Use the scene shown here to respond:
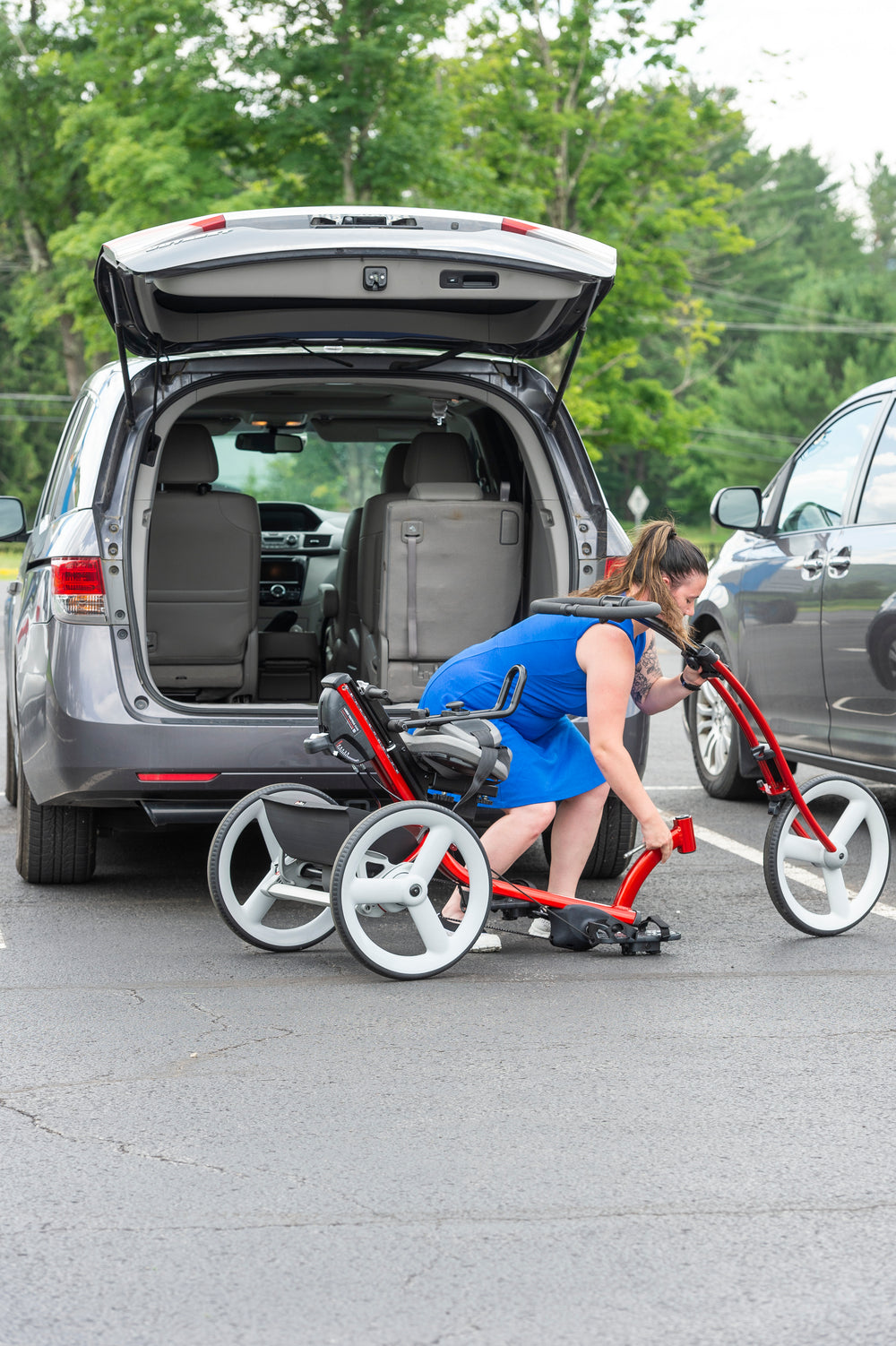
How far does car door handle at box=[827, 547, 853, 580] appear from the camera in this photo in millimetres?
7199

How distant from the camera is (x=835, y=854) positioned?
556cm

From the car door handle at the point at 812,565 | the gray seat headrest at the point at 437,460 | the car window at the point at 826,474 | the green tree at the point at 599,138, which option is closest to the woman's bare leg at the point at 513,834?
the gray seat headrest at the point at 437,460

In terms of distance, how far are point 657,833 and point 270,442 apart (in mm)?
4045

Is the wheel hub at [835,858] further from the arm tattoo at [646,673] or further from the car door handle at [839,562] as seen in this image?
the car door handle at [839,562]

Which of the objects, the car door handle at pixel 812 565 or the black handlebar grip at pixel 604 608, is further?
the car door handle at pixel 812 565

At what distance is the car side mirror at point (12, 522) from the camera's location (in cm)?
738

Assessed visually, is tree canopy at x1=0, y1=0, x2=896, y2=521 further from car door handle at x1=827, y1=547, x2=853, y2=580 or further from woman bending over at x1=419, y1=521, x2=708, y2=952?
woman bending over at x1=419, y1=521, x2=708, y2=952

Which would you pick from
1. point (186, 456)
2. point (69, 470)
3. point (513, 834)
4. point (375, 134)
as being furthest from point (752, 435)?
point (513, 834)

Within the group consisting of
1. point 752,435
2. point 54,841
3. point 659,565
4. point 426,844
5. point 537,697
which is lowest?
point 54,841

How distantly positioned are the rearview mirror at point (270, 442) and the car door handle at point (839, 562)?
8.88ft

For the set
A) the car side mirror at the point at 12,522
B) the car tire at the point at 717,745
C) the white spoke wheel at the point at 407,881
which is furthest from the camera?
the car tire at the point at 717,745

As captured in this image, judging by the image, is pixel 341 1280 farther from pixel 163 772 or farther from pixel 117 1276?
pixel 163 772

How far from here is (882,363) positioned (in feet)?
194

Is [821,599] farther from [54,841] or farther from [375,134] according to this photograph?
[375,134]
